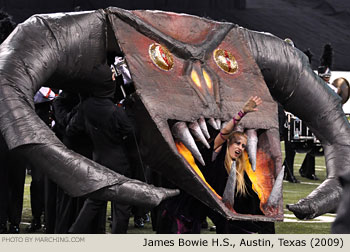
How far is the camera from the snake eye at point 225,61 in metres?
6.15

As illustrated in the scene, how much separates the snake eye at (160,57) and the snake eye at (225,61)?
396 mm

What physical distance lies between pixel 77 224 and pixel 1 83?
1.52m

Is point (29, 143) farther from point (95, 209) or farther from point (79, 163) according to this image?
point (95, 209)

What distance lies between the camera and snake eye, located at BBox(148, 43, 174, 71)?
19.2ft

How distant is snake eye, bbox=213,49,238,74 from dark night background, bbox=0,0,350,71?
15.3 metres

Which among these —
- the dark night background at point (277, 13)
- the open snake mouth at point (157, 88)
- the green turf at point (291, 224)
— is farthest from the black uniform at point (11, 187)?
the dark night background at point (277, 13)

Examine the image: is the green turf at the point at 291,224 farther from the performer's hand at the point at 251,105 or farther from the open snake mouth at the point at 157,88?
the performer's hand at the point at 251,105

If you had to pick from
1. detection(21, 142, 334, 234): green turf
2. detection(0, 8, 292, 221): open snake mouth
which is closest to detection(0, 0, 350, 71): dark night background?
detection(21, 142, 334, 234): green turf

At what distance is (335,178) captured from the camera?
620 centimetres

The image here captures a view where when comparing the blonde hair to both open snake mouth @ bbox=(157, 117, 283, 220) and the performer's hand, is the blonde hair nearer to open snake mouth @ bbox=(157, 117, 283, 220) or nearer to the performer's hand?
open snake mouth @ bbox=(157, 117, 283, 220)

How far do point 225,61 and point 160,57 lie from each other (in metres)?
0.56

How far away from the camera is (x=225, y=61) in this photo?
6.18m

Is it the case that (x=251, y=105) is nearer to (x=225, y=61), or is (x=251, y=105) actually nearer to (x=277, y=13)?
(x=225, y=61)

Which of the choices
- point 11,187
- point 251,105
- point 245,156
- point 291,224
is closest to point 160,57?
point 251,105
